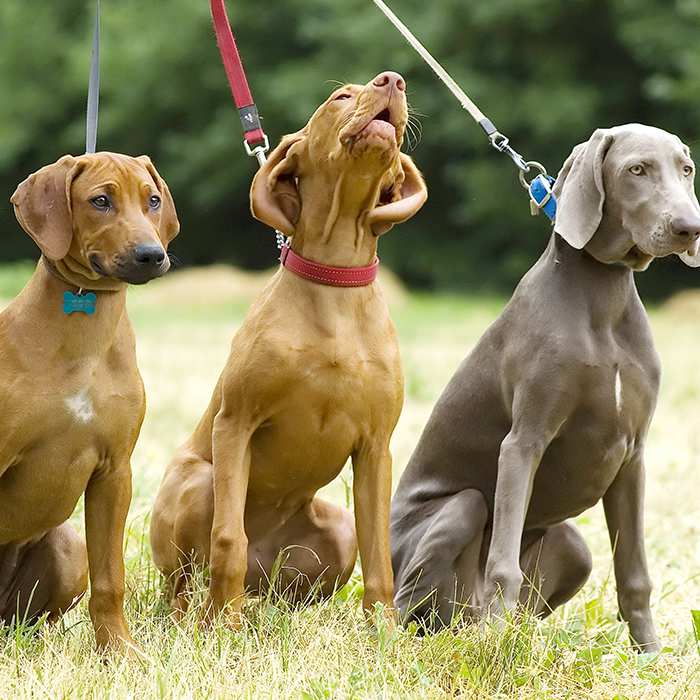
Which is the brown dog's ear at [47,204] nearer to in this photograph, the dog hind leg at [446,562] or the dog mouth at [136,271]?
the dog mouth at [136,271]

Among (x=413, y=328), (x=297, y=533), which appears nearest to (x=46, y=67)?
(x=413, y=328)

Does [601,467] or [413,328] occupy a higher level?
[601,467]

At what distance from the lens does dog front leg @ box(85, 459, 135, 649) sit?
3.89 m

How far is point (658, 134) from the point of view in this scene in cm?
396

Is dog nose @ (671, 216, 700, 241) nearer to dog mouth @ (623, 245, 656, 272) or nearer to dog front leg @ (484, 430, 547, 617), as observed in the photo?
dog mouth @ (623, 245, 656, 272)

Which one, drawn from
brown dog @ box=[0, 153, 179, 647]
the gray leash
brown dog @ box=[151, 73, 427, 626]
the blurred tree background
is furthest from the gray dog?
the blurred tree background

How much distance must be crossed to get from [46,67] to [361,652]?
96.8 ft

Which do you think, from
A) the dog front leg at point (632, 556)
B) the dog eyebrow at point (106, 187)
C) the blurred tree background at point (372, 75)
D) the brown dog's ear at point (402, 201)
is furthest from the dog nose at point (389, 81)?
the blurred tree background at point (372, 75)

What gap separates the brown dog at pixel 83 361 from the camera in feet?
12.0

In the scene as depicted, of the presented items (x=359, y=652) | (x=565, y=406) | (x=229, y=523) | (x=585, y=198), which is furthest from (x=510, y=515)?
(x=585, y=198)

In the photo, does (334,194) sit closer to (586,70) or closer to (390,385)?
(390,385)

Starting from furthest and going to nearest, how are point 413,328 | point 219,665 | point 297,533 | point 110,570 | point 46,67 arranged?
1. point 46,67
2. point 413,328
3. point 297,533
4. point 110,570
5. point 219,665

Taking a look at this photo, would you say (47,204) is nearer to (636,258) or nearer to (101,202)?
(101,202)

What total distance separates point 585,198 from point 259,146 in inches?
47.1
